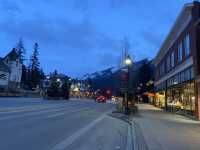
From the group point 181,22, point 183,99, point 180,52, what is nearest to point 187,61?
point 183,99

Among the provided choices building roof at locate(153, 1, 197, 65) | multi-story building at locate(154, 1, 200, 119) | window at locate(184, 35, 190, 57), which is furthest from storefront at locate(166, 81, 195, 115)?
building roof at locate(153, 1, 197, 65)

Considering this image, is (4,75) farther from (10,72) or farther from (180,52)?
(180,52)

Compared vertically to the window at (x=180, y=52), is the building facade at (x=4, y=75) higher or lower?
higher

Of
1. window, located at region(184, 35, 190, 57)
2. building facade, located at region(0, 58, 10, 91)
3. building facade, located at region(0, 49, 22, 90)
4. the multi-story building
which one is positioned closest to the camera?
the multi-story building

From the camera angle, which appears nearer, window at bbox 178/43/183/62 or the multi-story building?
the multi-story building

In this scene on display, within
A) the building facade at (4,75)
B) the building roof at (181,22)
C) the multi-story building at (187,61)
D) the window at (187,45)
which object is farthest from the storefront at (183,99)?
the building facade at (4,75)

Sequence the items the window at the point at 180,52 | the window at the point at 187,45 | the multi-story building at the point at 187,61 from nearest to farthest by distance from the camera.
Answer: the multi-story building at the point at 187,61, the window at the point at 187,45, the window at the point at 180,52

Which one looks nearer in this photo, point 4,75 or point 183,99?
point 183,99

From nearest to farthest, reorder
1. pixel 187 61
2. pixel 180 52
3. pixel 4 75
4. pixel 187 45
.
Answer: pixel 187 61 → pixel 187 45 → pixel 180 52 → pixel 4 75

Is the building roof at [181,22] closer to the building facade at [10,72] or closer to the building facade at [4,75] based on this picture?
the building facade at [4,75]

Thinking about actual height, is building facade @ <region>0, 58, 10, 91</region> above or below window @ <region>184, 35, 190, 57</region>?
above

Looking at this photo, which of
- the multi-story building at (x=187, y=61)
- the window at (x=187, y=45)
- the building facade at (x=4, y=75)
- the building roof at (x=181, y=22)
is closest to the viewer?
the multi-story building at (x=187, y=61)

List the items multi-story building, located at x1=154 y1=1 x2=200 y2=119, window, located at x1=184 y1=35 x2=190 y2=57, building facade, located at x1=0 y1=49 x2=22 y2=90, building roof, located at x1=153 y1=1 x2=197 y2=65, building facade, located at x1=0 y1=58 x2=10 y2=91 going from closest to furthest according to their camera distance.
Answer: multi-story building, located at x1=154 y1=1 x2=200 y2=119 < building roof, located at x1=153 y1=1 x2=197 y2=65 < window, located at x1=184 y1=35 x2=190 y2=57 < building facade, located at x1=0 y1=58 x2=10 y2=91 < building facade, located at x1=0 y1=49 x2=22 y2=90

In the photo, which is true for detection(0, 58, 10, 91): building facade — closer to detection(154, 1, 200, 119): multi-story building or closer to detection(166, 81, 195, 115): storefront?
detection(166, 81, 195, 115): storefront
